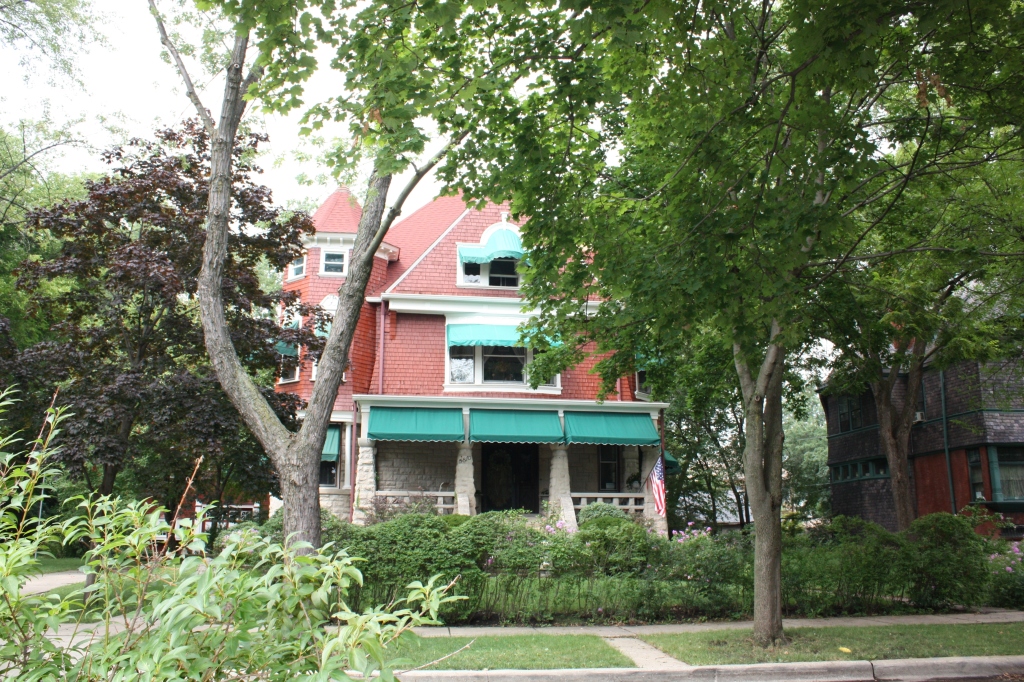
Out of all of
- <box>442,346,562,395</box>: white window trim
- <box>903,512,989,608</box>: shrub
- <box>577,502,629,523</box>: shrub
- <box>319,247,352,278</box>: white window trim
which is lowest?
<box>903,512,989,608</box>: shrub

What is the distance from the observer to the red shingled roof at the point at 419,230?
2542 centimetres

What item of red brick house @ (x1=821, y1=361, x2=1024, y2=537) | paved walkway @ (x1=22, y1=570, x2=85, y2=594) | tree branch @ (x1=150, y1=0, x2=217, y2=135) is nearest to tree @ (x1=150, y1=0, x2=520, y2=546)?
tree branch @ (x1=150, y1=0, x2=217, y2=135)

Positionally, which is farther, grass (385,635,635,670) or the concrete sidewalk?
the concrete sidewalk

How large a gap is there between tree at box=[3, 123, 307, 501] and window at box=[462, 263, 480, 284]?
27.8ft

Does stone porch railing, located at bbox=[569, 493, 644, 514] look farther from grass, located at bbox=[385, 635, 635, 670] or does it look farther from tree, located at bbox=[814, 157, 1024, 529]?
grass, located at bbox=[385, 635, 635, 670]

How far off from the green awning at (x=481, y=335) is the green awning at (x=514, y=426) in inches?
76.9

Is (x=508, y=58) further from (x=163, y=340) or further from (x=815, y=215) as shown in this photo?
(x=163, y=340)

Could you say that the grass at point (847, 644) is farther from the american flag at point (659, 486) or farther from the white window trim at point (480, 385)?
the white window trim at point (480, 385)

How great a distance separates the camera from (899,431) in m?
20.3

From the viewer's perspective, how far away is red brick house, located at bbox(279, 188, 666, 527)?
21203 mm

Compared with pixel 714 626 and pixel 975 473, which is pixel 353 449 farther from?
pixel 975 473

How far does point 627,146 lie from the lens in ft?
47.3

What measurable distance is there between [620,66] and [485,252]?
48.8 ft

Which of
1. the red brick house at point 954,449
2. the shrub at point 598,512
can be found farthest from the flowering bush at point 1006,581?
the shrub at point 598,512
